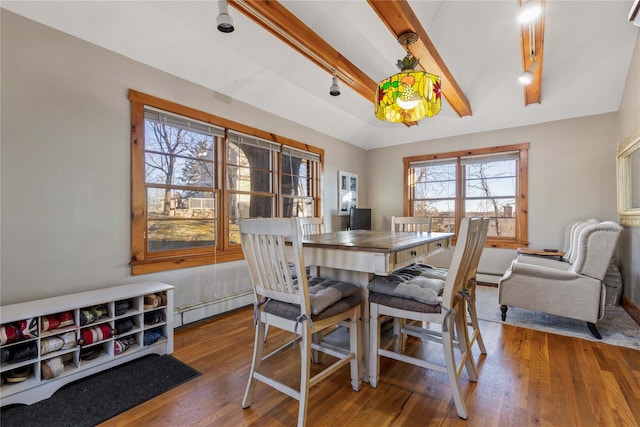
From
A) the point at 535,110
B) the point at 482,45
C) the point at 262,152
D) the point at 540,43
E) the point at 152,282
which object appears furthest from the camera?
the point at 535,110

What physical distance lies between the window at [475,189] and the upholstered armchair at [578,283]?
1866 millimetres

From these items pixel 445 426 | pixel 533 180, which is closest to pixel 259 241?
pixel 445 426

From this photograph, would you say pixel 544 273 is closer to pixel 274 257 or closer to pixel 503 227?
pixel 503 227

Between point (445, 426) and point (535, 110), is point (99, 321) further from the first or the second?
point (535, 110)

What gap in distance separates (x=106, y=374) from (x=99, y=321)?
369 millimetres

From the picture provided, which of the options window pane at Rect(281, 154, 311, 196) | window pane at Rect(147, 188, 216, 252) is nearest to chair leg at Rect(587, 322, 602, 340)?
window pane at Rect(281, 154, 311, 196)

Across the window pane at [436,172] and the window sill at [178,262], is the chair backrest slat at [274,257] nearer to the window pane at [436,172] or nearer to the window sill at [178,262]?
the window sill at [178,262]

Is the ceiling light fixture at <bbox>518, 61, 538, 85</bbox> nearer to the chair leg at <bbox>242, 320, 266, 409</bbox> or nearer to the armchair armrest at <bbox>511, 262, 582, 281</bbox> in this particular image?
the armchair armrest at <bbox>511, 262, 582, 281</bbox>

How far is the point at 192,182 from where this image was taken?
10.1 feet

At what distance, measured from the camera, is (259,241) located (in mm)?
1571

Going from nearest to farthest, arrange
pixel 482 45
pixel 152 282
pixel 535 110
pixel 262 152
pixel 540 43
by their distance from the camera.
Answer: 1. pixel 152 282
2. pixel 540 43
3. pixel 482 45
4. pixel 262 152
5. pixel 535 110

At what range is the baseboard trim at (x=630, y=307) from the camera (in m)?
2.98

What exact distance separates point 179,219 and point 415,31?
2730 millimetres

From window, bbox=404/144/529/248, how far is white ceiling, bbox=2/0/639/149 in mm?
555
